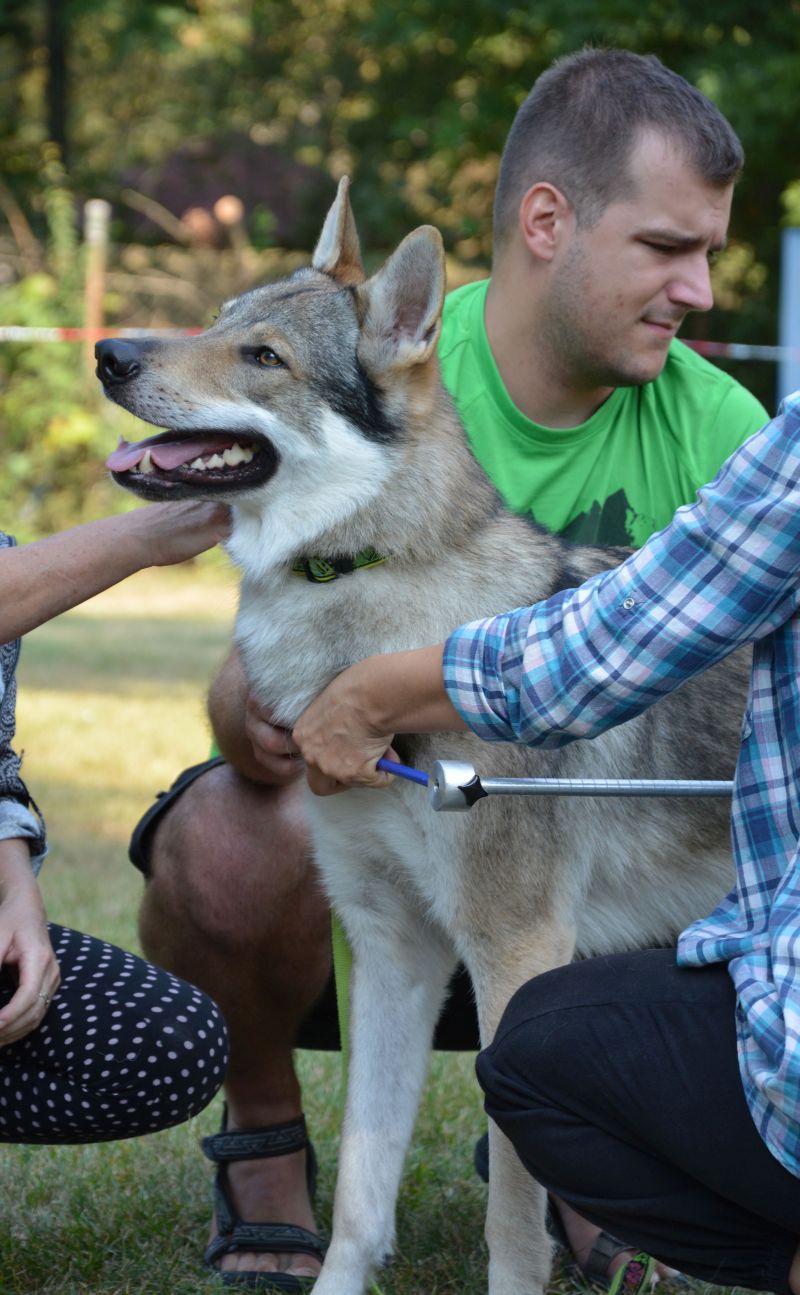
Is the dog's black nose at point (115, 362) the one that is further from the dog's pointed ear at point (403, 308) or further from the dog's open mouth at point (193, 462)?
the dog's pointed ear at point (403, 308)

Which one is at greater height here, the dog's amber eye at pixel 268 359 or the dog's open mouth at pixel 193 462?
the dog's amber eye at pixel 268 359

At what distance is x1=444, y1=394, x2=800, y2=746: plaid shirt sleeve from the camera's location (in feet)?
5.58

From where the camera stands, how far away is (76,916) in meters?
4.76

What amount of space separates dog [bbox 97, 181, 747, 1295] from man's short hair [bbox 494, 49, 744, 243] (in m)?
0.66

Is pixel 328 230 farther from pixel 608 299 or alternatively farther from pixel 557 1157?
pixel 557 1157

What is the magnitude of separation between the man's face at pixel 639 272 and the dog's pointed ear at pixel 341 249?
0.49 m

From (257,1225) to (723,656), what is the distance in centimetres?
159

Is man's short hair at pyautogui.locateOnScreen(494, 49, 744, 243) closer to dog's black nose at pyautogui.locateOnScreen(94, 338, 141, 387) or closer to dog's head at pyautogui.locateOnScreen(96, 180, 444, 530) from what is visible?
dog's head at pyautogui.locateOnScreen(96, 180, 444, 530)

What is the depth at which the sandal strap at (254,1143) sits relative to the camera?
9.58 ft

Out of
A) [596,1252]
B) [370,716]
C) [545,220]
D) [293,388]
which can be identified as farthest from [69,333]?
[370,716]

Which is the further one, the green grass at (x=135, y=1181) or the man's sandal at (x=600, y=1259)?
the man's sandal at (x=600, y=1259)

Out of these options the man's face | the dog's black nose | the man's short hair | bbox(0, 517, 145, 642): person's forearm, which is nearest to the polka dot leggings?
bbox(0, 517, 145, 642): person's forearm

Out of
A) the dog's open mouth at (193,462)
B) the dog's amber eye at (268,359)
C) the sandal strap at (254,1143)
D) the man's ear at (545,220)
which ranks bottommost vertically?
the sandal strap at (254,1143)

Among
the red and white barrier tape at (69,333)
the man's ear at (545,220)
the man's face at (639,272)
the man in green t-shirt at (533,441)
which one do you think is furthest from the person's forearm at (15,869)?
the red and white barrier tape at (69,333)
